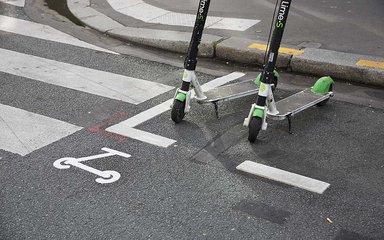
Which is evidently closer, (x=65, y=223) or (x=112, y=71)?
(x=65, y=223)

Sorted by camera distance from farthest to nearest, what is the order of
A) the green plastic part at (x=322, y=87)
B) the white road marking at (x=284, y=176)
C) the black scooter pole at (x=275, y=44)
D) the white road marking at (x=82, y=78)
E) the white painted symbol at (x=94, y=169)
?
1. the white road marking at (x=82, y=78)
2. the green plastic part at (x=322, y=87)
3. the black scooter pole at (x=275, y=44)
4. the white painted symbol at (x=94, y=169)
5. the white road marking at (x=284, y=176)

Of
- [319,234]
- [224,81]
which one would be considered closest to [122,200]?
[319,234]

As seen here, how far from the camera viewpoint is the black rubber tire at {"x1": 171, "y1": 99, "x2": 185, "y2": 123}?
19.6ft

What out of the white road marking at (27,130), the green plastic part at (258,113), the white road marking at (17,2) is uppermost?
the green plastic part at (258,113)

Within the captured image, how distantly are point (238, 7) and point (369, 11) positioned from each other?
6.85 ft

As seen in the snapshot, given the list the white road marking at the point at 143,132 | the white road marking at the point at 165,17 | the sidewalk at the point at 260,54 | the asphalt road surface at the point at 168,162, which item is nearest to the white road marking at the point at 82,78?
the asphalt road surface at the point at 168,162

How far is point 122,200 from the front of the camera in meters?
4.66

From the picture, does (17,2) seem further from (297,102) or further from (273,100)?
(273,100)

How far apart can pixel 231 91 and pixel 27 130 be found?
2133 millimetres

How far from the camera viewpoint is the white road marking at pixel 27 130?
5594mm

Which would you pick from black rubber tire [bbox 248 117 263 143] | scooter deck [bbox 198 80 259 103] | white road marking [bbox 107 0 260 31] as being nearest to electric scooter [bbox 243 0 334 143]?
black rubber tire [bbox 248 117 263 143]

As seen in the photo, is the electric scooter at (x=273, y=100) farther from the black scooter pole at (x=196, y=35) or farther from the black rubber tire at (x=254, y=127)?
the black scooter pole at (x=196, y=35)

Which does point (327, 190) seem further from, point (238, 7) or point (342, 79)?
point (238, 7)

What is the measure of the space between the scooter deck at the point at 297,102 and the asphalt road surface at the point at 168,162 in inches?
6.3
